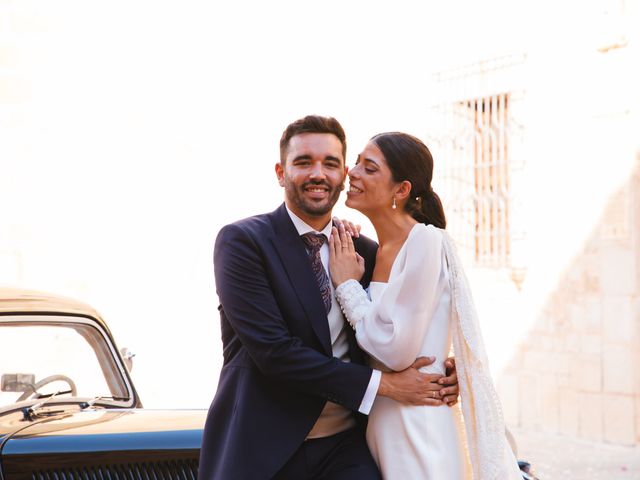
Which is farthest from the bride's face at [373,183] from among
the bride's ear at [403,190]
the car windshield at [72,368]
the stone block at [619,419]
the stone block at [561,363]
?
the stone block at [561,363]

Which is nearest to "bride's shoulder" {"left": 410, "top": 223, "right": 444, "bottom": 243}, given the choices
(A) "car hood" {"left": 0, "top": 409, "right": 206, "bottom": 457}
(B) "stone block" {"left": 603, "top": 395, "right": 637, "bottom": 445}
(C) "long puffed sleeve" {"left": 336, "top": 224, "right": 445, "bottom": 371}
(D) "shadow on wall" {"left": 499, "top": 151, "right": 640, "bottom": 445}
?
(C) "long puffed sleeve" {"left": 336, "top": 224, "right": 445, "bottom": 371}

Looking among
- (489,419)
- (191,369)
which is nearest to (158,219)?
(191,369)

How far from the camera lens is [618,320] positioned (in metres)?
8.39

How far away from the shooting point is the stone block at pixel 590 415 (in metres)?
8.49

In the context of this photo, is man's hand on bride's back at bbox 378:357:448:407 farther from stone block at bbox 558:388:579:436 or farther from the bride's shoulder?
stone block at bbox 558:388:579:436

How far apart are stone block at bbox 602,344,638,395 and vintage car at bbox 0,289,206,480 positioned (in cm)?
547

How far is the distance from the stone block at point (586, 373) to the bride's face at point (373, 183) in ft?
20.9

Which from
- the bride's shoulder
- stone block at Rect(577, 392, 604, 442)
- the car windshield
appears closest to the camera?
the bride's shoulder

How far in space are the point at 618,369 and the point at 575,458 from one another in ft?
2.91

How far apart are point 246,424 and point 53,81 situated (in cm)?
802

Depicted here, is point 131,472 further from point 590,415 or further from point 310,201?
point 590,415

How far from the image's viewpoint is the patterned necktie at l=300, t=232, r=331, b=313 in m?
2.63

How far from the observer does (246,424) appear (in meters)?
2.45

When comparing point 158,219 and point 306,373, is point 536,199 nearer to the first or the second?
point 158,219
